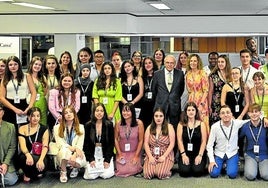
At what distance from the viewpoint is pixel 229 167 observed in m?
4.96

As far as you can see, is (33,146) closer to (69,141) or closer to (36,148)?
(36,148)

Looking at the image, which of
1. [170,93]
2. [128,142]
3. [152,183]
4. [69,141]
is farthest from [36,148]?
[170,93]

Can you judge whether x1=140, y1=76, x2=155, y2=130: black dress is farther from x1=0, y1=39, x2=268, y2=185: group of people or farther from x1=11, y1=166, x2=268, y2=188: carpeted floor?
x1=11, y1=166, x2=268, y2=188: carpeted floor

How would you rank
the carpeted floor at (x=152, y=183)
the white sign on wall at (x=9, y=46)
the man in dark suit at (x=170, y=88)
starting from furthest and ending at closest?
the white sign on wall at (x=9, y=46), the man in dark suit at (x=170, y=88), the carpeted floor at (x=152, y=183)

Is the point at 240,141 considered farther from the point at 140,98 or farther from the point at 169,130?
the point at 140,98

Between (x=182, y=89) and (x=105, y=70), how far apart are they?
3.34 ft

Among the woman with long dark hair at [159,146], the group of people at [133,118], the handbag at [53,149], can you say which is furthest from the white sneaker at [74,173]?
the woman with long dark hair at [159,146]

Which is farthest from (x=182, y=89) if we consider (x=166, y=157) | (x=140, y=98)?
(x=166, y=157)

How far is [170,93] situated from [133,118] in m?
0.59

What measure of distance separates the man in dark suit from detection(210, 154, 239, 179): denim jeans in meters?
0.73

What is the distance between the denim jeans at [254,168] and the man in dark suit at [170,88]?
1.01 m

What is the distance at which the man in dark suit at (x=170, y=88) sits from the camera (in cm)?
535

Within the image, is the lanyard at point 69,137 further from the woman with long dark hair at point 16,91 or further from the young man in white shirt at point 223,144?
the young man in white shirt at point 223,144

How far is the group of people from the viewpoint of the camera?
16.3ft
